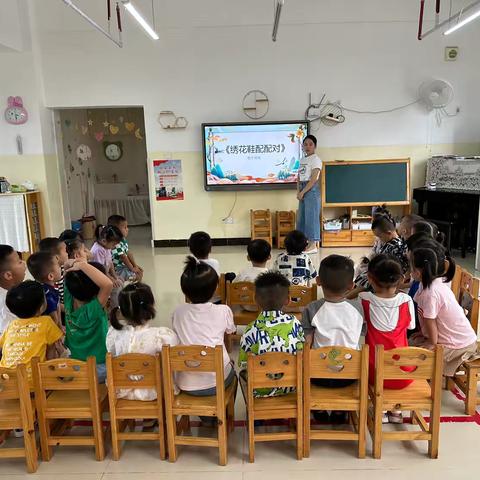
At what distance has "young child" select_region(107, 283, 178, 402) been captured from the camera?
2145 mm

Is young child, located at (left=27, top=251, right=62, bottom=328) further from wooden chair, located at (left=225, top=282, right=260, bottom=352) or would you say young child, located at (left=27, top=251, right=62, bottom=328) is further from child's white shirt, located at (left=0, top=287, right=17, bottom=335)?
wooden chair, located at (left=225, top=282, right=260, bottom=352)

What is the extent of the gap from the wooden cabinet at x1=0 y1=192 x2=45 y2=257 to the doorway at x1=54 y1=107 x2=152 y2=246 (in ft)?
4.81

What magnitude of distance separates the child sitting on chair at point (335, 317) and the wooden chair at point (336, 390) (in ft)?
0.33

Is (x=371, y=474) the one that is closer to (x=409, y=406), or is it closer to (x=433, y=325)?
(x=409, y=406)

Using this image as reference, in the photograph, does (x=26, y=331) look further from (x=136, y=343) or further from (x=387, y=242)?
(x=387, y=242)

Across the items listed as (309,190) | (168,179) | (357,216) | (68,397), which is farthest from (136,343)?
(357,216)

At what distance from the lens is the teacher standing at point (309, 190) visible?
562 centimetres

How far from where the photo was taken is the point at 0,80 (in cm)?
665

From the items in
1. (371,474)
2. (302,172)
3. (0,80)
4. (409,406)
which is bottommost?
(371,474)

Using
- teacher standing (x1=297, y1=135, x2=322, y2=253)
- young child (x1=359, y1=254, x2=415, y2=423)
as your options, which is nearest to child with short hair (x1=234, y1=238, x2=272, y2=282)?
young child (x1=359, y1=254, x2=415, y2=423)

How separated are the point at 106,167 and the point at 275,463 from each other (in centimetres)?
923

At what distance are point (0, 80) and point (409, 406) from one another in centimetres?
700

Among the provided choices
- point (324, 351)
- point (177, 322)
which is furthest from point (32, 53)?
point (324, 351)

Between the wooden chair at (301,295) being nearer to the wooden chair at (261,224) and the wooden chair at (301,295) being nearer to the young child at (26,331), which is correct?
the young child at (26,331)
